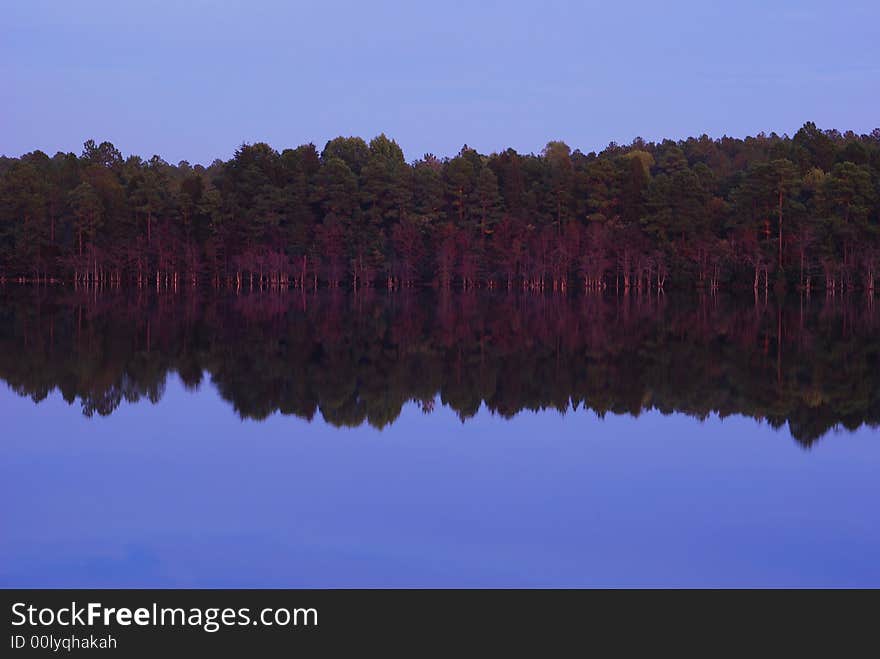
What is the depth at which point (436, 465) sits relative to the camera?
9.09 meters

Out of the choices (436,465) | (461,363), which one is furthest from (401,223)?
(436,465)

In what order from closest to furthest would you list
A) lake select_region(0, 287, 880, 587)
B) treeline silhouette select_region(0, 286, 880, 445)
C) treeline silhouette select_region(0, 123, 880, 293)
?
lake select_region(0, 287, 880, 587)
treeline silhouette select_region(0, 286, 880, 445)
treeline silhouette select_region(0, 123, 880, 293)

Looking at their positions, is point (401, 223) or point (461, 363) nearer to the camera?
point (461, 363)

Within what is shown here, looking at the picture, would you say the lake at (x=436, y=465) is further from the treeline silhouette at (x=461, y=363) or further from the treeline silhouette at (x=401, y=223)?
the treeline silhouette at (x=401, y=223)

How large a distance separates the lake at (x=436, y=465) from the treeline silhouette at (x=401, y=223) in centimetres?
3541

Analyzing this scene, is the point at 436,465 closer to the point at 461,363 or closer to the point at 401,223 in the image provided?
the point at 461,363

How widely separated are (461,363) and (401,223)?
137ft

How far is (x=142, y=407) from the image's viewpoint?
12.0 metres

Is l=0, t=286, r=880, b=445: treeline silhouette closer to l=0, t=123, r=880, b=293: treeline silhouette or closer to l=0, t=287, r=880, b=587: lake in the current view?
l=0, t=287, r=880, b=587: lake

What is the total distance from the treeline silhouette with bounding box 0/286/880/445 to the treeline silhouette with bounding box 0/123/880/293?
2558cm

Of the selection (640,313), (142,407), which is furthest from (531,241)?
(142,407)

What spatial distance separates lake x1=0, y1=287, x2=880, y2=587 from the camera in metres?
6.30

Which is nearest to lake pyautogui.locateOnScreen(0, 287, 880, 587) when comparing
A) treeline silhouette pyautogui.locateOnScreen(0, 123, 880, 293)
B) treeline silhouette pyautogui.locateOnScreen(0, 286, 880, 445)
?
treeline silhouette pyautogui.locateOnScreen(0, 286, 880, 445)
